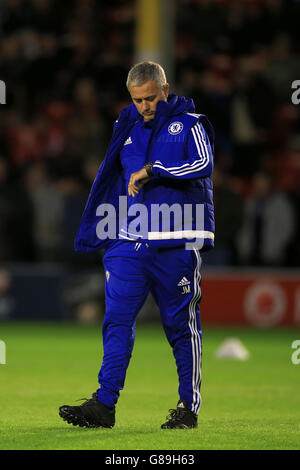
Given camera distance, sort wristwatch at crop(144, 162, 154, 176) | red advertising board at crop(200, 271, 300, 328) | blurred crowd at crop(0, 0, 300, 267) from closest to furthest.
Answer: wristwatch at crop(144, 162, 154, 176) < red advertising board at crop(200, 271, 300, 328) < blurred crowd at crop(0, 0, 300, 267)

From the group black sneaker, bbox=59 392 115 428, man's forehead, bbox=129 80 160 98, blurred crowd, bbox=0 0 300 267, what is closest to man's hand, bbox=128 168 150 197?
man's forehead, bbox=129 80 160 98

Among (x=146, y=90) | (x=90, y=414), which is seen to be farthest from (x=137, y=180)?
(x=90, y=414)

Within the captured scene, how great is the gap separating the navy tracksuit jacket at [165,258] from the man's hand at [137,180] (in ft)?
0.35

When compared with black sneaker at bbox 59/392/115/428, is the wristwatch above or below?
above

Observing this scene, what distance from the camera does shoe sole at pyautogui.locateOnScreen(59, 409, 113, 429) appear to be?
6.56m

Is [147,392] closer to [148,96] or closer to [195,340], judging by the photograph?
[195,340]

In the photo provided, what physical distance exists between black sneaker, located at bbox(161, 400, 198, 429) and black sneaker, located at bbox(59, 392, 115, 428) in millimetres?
354

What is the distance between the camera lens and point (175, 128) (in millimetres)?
6703

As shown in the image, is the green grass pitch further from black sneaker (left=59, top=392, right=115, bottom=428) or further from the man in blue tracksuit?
the man in blue tracksuit

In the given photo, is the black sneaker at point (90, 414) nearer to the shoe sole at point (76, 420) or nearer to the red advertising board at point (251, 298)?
the shoe sole at point (76, 420)

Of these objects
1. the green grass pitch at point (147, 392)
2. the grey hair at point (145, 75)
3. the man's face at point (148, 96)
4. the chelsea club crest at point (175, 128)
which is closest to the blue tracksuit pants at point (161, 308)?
the green grass pitch at point (147, 392)

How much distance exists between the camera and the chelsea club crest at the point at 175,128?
22.0 ft

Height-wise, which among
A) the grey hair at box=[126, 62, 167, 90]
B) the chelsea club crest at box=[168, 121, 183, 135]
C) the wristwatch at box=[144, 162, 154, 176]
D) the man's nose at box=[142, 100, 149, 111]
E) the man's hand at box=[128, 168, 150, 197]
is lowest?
the man's hand at box=[128, 168, 150, 197]

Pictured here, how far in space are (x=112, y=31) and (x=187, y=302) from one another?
45.0ft
